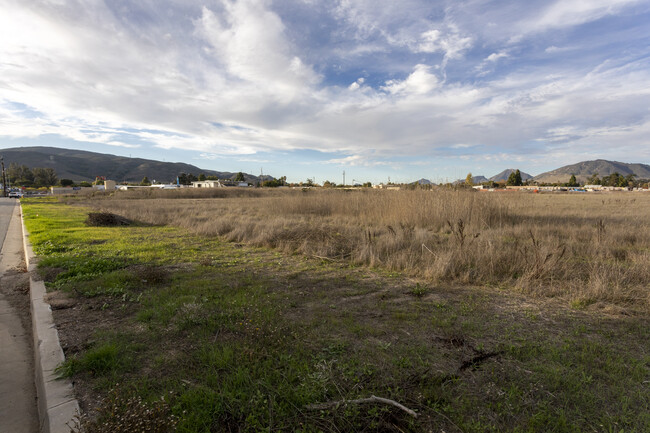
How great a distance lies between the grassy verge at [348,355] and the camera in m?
2.15

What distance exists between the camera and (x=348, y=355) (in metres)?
2.90

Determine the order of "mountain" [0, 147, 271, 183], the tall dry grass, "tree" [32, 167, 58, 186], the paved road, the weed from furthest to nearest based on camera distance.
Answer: "mountain" [0, 147, 271, 183]
"tree" [32, 167, 58, 186]
the tall dry grass
the paved road
the weed

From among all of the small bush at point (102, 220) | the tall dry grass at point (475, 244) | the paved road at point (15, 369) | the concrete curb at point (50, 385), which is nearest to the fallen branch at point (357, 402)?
the concrete curb at point (50, 385)

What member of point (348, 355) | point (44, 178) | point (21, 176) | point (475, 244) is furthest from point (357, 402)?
point (21, 176)

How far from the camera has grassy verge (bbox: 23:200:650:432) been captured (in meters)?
2.15

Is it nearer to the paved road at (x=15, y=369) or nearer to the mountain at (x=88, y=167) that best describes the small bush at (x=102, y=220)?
the paved road at (x=15, y=369)

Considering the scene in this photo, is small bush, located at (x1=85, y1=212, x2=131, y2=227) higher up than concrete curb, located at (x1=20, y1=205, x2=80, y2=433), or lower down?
higher up

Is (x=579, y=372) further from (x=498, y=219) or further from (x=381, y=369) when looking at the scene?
(x=498, y=219)

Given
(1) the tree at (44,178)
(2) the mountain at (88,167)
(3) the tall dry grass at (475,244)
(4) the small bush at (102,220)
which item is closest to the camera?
(3) the tall dry grass at (475,244)

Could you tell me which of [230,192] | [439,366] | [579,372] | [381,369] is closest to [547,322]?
[579,372]

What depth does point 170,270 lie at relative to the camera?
6.01 m

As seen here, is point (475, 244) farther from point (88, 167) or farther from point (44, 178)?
point (88, 167)

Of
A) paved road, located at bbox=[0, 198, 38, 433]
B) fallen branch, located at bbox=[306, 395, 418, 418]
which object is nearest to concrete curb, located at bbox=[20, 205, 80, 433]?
paved road, located at bbox=[0, 198, 38, 433]

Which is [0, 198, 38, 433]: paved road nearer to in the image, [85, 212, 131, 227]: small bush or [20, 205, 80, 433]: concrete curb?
[20, 205, 80, 433]: concrete curb
